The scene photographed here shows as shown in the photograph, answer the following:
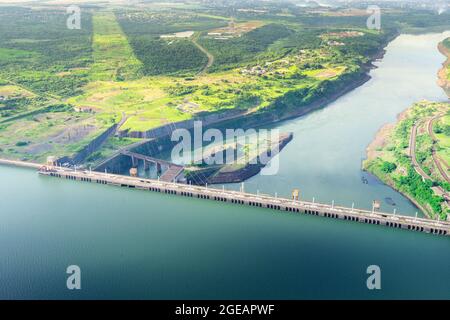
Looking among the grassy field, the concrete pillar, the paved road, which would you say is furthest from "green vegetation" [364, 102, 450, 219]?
the grassy field

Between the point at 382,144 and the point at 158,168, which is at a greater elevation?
the point at 382,144

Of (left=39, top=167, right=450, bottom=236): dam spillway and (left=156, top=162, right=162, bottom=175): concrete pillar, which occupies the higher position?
(left=156, top=162, right=162, bottom=175): concrete pillar

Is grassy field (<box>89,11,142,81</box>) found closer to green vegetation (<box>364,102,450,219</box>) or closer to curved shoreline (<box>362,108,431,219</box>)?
curved shoreline (<box>362,108,431,219</box>)

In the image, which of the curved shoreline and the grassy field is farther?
the grassy field

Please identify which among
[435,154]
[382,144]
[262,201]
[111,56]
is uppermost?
[111,56]

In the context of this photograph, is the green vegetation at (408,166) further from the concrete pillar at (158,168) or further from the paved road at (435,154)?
the concrete pillar at (158,168)

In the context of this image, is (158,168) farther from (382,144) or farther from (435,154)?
(435,154)

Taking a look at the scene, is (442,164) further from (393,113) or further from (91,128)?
(91,128)

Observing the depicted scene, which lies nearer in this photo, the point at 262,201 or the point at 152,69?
the point at 262,201

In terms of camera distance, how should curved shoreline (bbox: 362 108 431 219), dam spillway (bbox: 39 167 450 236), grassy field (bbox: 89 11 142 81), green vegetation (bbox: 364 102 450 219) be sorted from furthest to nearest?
1. grassy field (bbox: 89 11 142 81)
2. curved shoreline (bbox: 362 108 431 219)
3. green vegetation (bbox: 364 102 450 219)
4. dam spillway (bbox: 39 167 450 236)

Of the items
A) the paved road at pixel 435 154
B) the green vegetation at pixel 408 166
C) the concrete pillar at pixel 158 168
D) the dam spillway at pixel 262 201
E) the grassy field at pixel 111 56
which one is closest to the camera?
the dam spillway at pixel 262 201

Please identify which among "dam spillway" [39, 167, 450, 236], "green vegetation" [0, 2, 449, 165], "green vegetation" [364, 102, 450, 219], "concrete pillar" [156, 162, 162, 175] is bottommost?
"dam spillway" [39, 167, 450, 236]

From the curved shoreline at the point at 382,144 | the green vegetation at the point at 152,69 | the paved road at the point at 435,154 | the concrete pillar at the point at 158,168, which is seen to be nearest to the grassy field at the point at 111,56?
the green vegetation at the point at 152,69

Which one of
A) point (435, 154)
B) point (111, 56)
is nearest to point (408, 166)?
point (435, 154)
